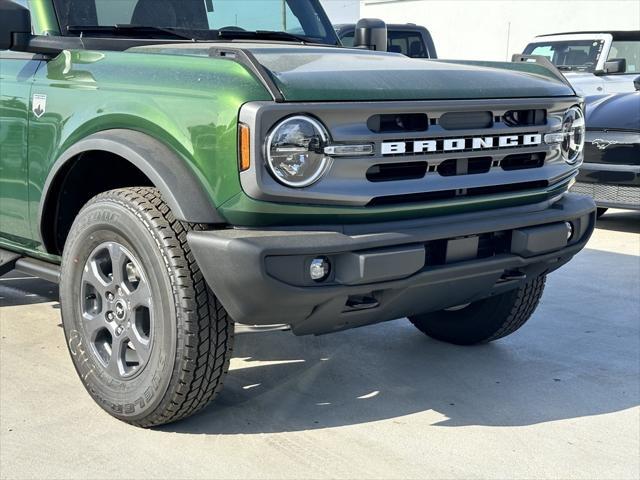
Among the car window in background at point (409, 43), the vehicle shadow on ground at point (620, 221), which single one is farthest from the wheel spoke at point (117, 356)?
the car window in background at point (409, 43)

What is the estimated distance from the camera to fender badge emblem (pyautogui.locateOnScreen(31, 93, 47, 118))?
3660mm

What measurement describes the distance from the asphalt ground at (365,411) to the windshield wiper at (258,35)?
141cm

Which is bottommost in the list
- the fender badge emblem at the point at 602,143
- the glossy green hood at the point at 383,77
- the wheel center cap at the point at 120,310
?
the wheel center cap at the point at 120,310

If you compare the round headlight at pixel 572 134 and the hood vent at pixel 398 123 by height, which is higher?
the hood vent at pixel 398 123

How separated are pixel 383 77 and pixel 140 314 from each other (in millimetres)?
1235

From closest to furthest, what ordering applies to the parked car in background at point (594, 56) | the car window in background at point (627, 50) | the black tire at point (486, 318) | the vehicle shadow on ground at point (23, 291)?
the black tire at point (486, 318)
the vehicle shadow on ground at point (23, 291)
the parked car in background at point (594, 56)
the car window in background at point (627, 50)

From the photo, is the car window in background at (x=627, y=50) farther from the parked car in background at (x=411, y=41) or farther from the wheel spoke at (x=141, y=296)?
the wheel spoke at (x=141, y=296)

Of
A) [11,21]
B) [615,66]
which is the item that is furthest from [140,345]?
[615,66]

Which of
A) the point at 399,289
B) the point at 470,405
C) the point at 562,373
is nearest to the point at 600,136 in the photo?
the point at 562,373

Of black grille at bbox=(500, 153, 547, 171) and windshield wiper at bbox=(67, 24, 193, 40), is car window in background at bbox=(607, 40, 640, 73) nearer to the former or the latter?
black grille at bbox=(500, 153, 547, 171)

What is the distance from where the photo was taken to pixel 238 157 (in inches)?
113

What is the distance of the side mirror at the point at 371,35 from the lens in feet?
16.3

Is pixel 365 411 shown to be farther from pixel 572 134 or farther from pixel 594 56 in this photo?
pixel 594 56

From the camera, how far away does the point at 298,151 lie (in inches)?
114
